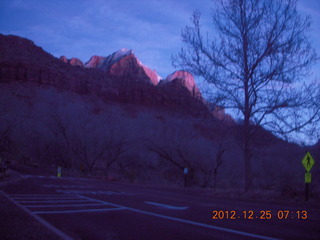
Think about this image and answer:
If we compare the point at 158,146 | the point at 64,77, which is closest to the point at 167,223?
the point at 158,146

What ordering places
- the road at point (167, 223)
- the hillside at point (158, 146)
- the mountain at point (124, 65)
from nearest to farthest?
1. the road at point (167, 223)
2. the hillside at point (158, 146)
3. the mountain at point (124, 65)

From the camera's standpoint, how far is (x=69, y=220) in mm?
7230

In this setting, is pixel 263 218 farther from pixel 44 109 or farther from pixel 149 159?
pixel 44 109

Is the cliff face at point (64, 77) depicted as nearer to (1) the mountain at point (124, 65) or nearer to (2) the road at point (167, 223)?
(1) the mountain at point (124, 65)

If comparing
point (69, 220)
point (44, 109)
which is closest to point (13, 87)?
point (44, 109)

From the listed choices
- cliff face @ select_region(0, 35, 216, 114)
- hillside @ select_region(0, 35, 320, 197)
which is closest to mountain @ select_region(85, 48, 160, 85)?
cliff face @ select_region(0, 35, 216, 114)

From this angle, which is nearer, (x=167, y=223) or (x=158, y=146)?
(x=167, y=223)

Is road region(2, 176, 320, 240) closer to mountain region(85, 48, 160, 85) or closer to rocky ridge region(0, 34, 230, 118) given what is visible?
rocky ridge region(0, 34, 230, 118)

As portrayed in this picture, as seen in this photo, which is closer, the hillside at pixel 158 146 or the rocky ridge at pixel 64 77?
the hillside at pixel 158 146

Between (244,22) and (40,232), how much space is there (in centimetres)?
1408

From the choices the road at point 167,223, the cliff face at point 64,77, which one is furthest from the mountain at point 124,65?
the road at point 167,223

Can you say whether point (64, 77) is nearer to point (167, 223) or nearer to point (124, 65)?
point (124, 65)

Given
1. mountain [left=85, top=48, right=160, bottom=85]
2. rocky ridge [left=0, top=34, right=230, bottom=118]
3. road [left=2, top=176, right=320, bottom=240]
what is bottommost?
road [left=2, top=176, right=320, bottom=240]

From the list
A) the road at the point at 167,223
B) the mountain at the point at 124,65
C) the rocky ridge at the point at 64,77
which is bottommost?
the road at the point at 167,223
